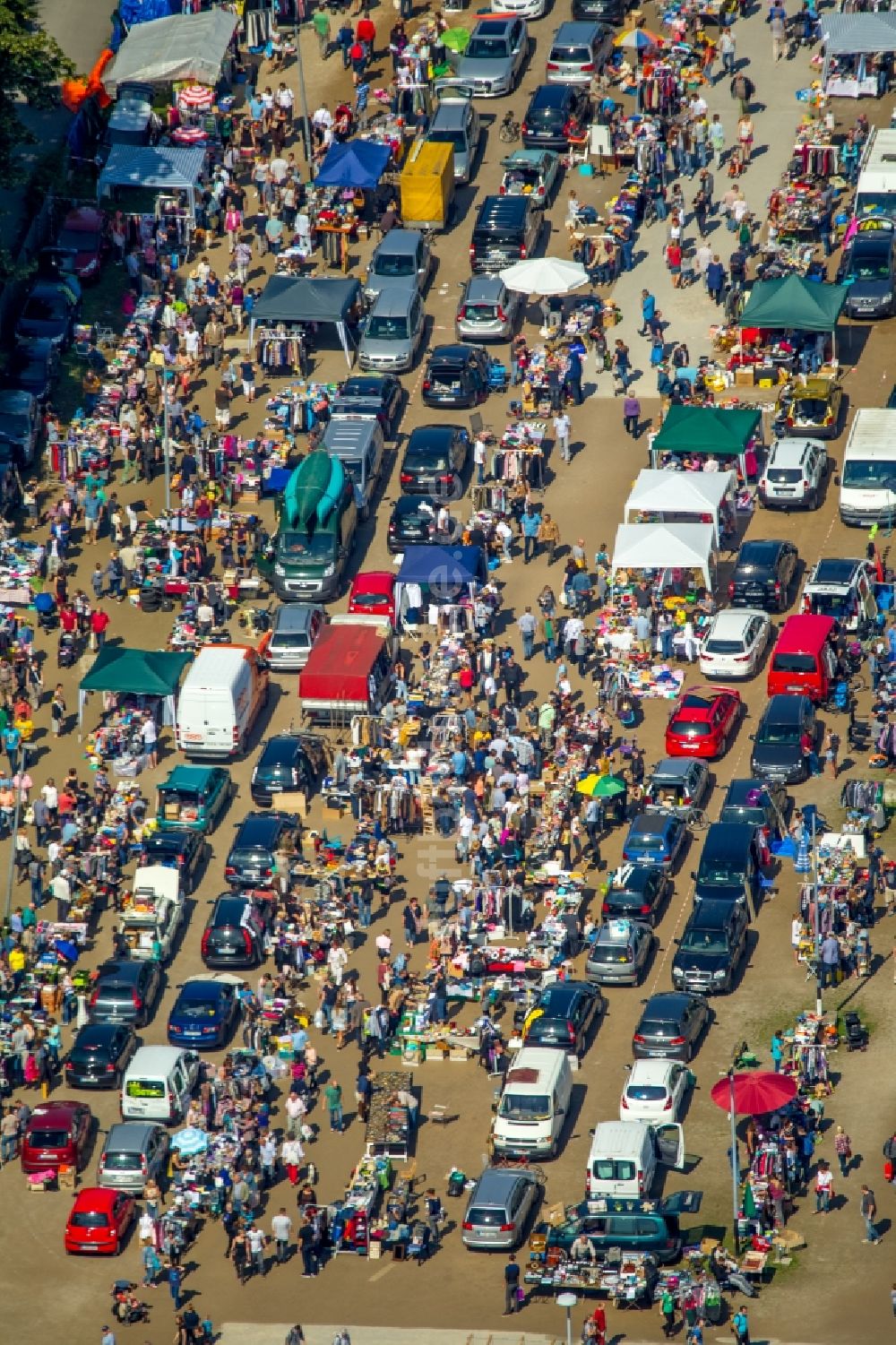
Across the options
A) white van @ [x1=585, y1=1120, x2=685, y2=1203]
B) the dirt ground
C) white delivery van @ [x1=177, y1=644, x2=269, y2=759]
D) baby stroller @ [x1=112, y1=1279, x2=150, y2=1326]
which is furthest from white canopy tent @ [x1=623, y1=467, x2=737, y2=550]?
baby stroller @ [x1=112, y1=1279, x2=150, y2=1326]

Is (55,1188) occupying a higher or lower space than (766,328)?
lower

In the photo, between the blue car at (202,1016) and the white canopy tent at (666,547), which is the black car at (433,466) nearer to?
the white canopy tent at (666,547)

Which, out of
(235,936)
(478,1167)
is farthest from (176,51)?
(478,1167)

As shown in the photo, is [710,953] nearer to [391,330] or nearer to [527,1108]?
[527,1108]

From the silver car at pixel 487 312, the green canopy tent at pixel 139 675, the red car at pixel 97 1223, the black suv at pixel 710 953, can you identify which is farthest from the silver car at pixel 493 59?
the red car at pixel 97 1223

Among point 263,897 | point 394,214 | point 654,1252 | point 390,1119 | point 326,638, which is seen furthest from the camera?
point 394,214

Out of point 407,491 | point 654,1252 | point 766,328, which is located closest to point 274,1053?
point 654,1252

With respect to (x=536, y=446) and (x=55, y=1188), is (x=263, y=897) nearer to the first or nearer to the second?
(x=55, y=1188)

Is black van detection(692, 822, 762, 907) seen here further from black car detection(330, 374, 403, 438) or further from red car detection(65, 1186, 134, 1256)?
black car detection(330, 374, 403, 438)
